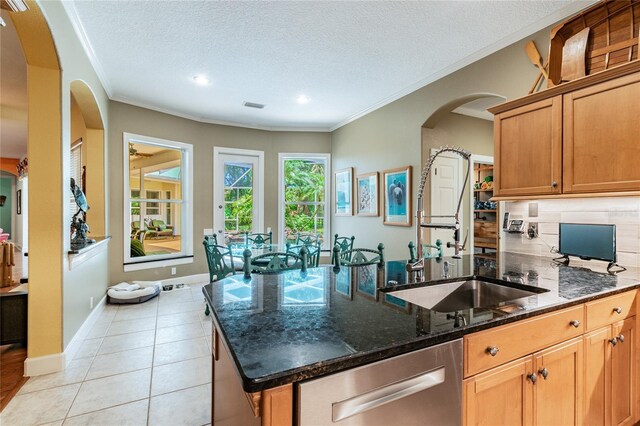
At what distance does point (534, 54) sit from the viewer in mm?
2547

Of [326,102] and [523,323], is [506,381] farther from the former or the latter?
[326,102]

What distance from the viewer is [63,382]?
2.30 metres

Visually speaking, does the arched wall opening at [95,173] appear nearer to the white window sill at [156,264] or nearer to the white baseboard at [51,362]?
the white window sill at [156,264]

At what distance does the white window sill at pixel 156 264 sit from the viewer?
4.64 m

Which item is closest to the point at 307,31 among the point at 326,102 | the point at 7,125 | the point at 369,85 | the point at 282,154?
the point at 369,85

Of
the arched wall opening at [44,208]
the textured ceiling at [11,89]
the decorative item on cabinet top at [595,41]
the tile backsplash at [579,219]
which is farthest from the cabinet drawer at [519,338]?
the textured ceiling at [11,89]

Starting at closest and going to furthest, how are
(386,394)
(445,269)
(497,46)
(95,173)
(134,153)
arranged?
(386,394) → (445,269) → (497,46) → (95,173) → (134,153)

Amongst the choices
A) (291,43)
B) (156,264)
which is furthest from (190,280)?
(291,43)

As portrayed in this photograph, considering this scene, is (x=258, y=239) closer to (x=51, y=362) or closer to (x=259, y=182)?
(x=259, y=182)

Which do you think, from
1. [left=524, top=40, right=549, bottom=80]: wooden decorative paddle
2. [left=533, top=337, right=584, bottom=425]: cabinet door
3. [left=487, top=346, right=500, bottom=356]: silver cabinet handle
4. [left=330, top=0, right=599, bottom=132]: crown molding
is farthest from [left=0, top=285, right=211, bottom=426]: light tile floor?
[left=330, top=0, right=599, bottom=132]: crown molding

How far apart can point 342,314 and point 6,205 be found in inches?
534

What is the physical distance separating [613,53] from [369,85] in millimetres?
2425

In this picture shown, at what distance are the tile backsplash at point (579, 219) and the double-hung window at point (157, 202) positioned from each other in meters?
4.76

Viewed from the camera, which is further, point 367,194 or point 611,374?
point 367,194
